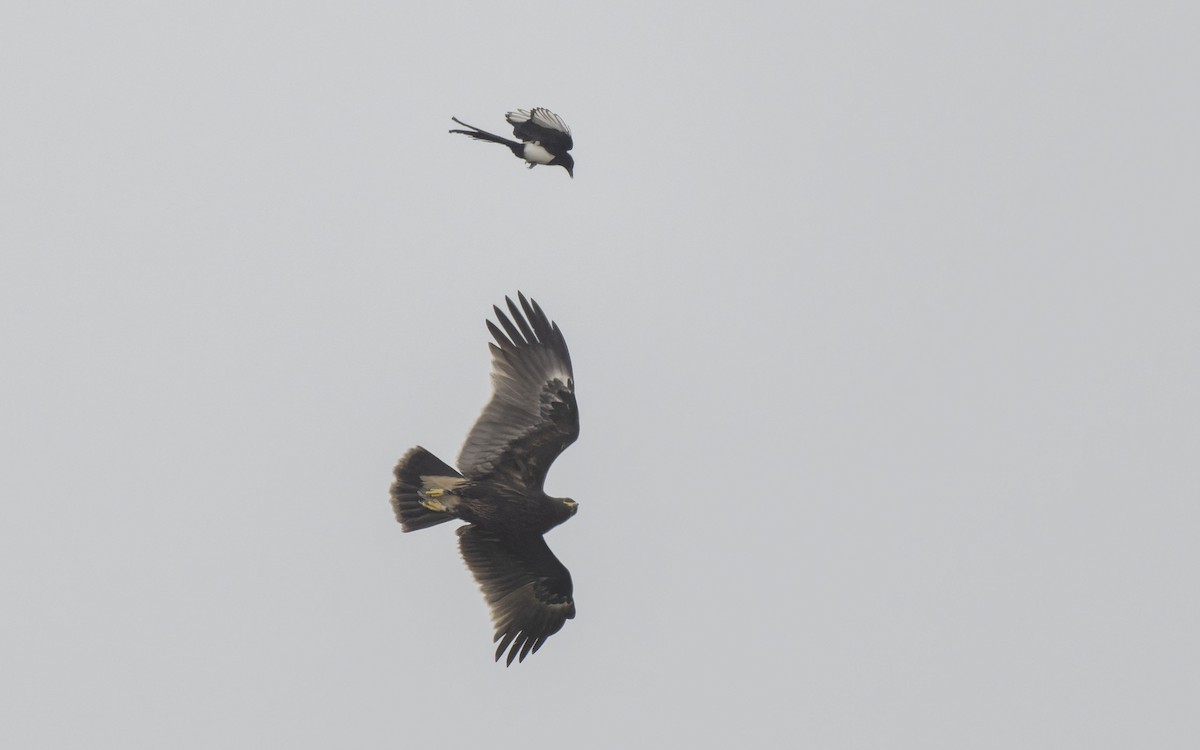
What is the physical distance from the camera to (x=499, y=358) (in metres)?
17.1

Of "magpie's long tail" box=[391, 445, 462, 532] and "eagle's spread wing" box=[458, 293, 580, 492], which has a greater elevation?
"eagle's spread wing" box=[458, 293, 580, 492]

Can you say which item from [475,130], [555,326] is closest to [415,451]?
[555,326]

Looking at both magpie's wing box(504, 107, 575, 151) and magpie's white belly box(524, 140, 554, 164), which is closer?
magpie's wing box(504, 107, 575, 151)

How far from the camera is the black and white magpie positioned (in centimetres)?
1728

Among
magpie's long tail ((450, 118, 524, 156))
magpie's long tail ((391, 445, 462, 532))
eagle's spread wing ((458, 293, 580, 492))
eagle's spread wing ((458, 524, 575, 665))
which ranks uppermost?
magpie's long tail ((450, 118, 524, 156))

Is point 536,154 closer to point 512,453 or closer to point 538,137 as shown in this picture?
point 538,137

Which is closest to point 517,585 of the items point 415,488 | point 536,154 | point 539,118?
point 415,488

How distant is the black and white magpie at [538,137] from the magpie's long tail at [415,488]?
336 cm

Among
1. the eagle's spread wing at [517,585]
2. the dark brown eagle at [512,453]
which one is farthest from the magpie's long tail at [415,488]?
the eagle's spread wing at [517,585]

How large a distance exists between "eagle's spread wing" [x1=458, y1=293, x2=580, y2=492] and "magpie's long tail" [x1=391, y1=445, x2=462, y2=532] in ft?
1.41

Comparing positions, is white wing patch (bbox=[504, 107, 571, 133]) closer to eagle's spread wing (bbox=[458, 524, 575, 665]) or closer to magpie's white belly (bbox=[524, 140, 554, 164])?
magpie's white belly (bbox=[524, 140, 554, 164])

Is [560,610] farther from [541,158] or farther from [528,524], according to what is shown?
[541,158]

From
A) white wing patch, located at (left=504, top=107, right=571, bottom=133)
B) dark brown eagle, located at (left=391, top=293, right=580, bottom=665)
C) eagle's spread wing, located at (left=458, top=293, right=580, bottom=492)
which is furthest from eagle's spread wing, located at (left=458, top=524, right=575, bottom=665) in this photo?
white wing patch, located at (left=504, top=107, right=571, bottom=133)

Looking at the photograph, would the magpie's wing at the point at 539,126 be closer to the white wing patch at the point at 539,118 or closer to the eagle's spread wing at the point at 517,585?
the white wing patch at the point at 539,118
